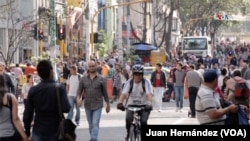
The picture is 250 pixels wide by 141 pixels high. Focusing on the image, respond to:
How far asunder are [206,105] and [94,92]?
640cm

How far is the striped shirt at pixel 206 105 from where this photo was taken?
457 inches

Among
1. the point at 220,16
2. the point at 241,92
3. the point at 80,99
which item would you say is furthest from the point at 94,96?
the point at 220,16

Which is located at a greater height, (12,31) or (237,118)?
(12,31)

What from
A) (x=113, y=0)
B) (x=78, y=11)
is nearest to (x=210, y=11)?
(x=113, y=0)

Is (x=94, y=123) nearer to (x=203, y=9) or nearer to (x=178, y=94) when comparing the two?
(x=178, y=94)

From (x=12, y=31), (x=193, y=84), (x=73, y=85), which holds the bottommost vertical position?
(x=193, y=84)

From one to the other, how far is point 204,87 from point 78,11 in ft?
207

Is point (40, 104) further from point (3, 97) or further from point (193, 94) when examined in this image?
point (193, 94)

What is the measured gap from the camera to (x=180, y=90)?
30.7 metres

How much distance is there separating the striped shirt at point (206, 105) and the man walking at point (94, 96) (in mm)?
6078

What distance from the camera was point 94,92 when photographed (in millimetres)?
17875

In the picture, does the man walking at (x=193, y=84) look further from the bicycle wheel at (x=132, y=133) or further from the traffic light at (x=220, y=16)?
the traffic light at (x=220, y=16)

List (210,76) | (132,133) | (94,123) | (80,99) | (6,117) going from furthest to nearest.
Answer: (80,99), (94,123), (132,133), (6,117), (210,76)

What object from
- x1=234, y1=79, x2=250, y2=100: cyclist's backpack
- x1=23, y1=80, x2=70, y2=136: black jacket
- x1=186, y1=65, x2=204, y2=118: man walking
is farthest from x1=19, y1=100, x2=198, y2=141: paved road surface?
x1=23, y1=80, x2=70, y2=136: black jacket
